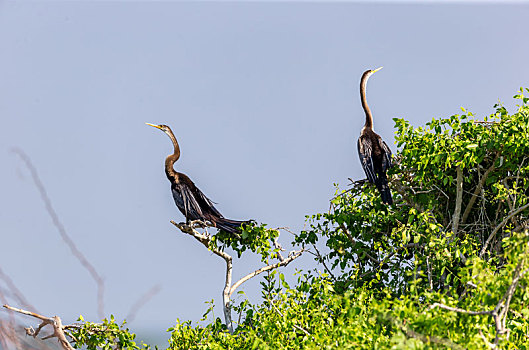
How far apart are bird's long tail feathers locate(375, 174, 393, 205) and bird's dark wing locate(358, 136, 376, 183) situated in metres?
0.06

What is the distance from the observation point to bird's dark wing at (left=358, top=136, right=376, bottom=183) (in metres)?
5.45

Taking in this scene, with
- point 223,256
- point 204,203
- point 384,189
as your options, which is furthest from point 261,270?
point 384,189

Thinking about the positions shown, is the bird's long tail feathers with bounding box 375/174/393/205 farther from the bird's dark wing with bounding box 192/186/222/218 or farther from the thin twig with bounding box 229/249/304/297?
the bird's dark wing with bounding box 192/186/222/218

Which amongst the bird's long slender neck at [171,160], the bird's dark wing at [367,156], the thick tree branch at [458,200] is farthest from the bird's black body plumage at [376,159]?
the bird's long slender neck at [171,160]

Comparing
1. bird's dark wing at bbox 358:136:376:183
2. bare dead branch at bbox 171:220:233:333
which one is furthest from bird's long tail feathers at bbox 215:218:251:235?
bird's dark wing at bbox 358:136:376:183

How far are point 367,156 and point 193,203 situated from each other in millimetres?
1639

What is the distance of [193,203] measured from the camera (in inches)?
222

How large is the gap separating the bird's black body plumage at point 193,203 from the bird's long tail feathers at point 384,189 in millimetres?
1211

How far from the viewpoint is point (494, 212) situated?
18.2 feet

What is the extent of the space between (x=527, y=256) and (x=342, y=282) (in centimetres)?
295

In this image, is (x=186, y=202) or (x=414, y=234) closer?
(x=414, y=234)

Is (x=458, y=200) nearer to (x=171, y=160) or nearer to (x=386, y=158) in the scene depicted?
(x=386, y=158)

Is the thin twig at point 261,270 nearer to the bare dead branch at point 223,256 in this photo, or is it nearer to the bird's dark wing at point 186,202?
the bare dead branch at point 223,256

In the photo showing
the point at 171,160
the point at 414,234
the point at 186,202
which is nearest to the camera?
the point at 414,234
